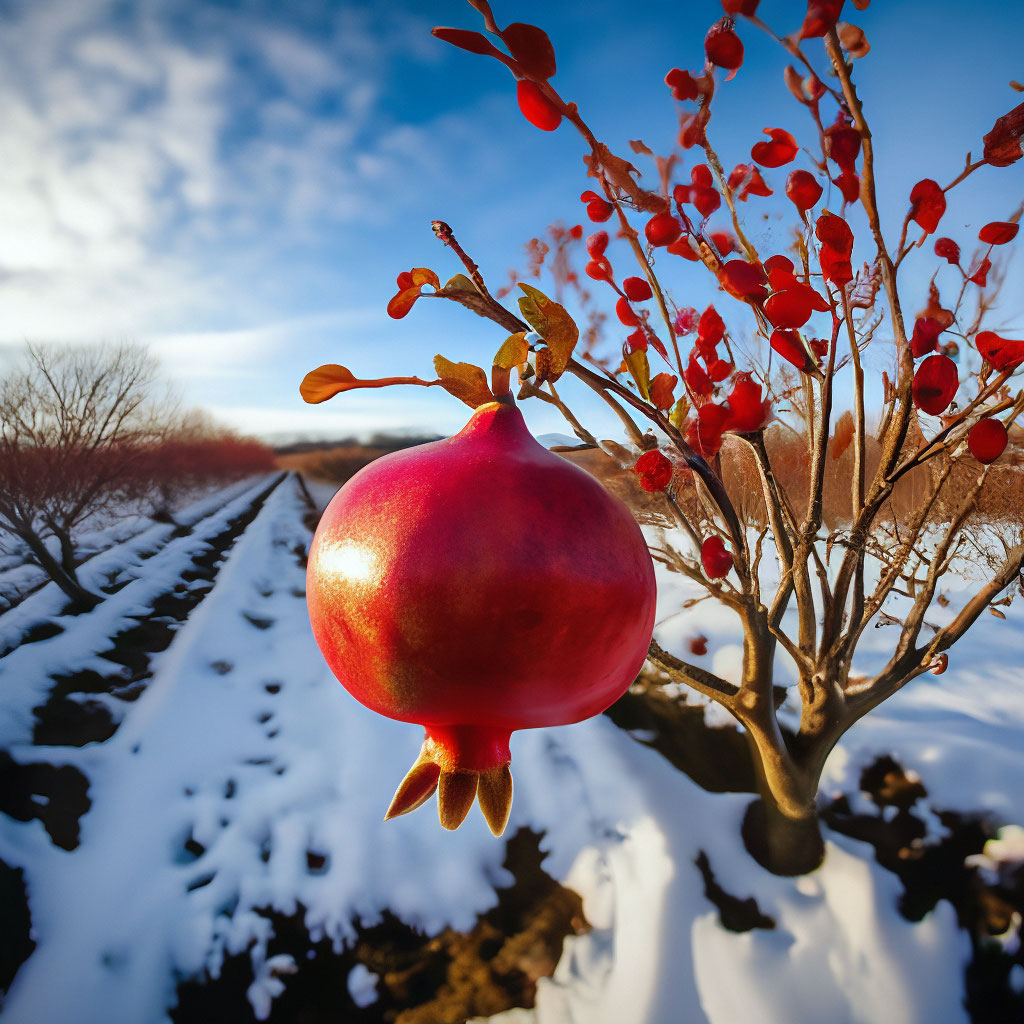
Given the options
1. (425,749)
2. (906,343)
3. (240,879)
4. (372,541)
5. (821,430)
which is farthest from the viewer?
(240,879)

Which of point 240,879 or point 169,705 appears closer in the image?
point 240,879

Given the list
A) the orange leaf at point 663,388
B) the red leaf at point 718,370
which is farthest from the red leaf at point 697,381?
the orange leaf at point 663,388

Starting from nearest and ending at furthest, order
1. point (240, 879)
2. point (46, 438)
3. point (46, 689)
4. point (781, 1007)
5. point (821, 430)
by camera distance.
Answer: point (821, 430) → point (781, 1007) → point (240, 879) → point (46, 689) → point (46, 438)

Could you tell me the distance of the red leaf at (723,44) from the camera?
0.62 meters

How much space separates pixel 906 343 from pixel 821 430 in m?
0.25

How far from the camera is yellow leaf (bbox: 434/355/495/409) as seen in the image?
1.46 feet

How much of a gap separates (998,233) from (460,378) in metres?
0.86

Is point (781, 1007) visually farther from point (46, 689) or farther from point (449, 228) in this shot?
point (46, 689)

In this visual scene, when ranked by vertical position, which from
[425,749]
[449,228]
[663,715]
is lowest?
[663,715]

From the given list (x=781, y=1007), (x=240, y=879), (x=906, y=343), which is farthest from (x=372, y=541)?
(x=240, y=879)

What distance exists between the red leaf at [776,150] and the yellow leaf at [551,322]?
525 millimetres

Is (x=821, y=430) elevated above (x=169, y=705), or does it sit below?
above

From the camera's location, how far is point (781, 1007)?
5.88 ft

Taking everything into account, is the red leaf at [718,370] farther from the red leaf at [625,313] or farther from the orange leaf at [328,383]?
the orange leaf at [328,383]
